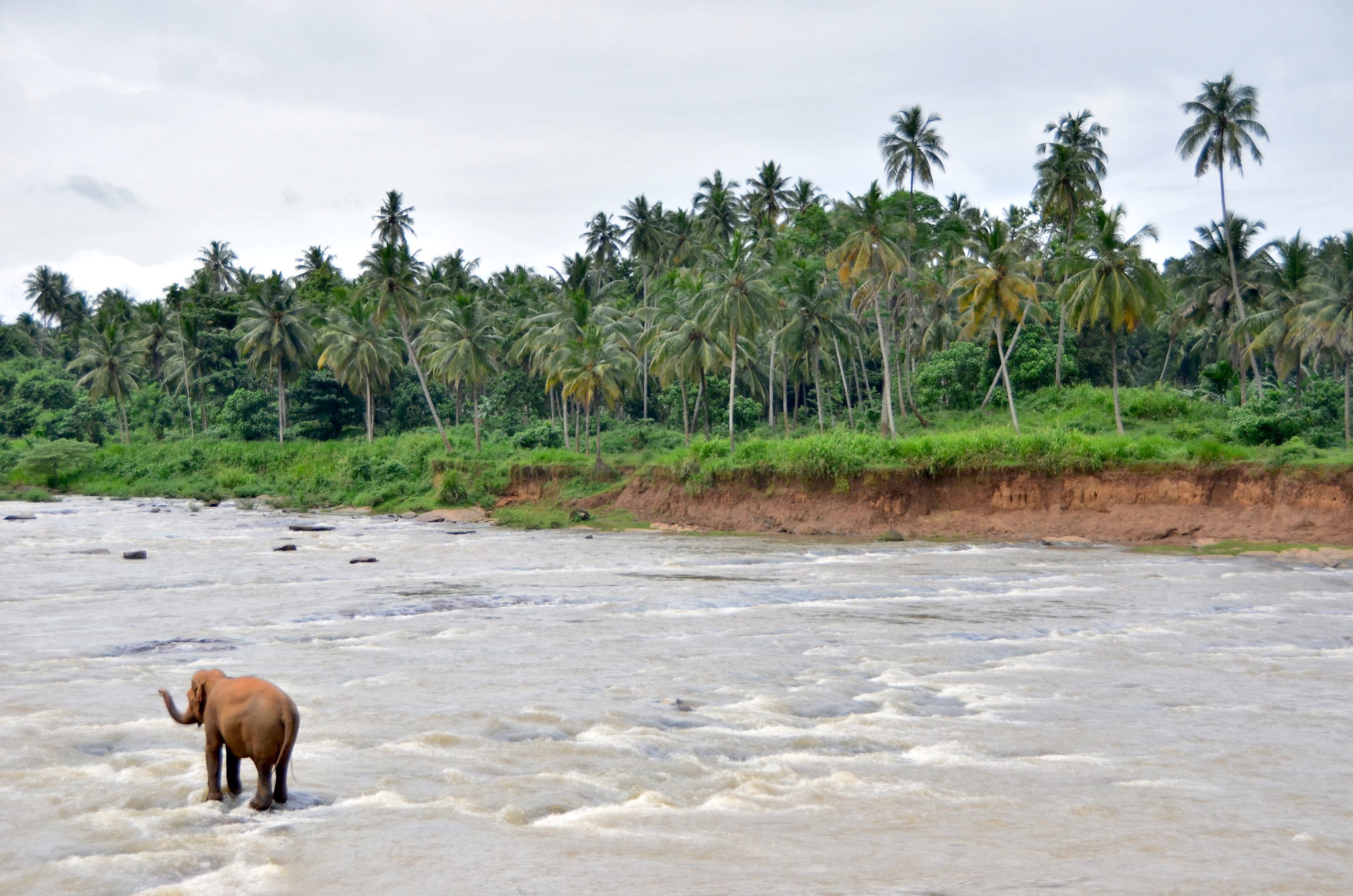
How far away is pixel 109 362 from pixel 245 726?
74.3 meters

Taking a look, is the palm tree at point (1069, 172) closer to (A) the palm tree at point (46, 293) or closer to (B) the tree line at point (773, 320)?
(B) the tree line at point (773, 320)

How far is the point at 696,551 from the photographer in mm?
32438

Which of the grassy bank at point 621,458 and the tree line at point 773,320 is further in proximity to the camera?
the tree line at point 773,320

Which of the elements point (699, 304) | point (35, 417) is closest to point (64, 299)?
point (35, 417)

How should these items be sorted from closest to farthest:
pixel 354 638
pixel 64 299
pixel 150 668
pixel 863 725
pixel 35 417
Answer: pixel 863 725 → pixel 150 668 → pixel 354 638 → pixel 35 417 → pixel 64 299

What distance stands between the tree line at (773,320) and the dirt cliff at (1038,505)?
791 centimetres

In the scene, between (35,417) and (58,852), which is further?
(35,417)

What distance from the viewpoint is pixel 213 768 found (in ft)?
24.0

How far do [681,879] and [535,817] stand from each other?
5.16 ft

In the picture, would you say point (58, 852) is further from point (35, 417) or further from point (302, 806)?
point (35, 417)

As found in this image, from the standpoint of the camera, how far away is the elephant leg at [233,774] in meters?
7.38

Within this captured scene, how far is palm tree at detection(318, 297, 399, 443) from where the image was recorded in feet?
196

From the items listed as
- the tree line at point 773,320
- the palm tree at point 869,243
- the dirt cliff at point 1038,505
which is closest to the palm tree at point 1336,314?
the tree line at point 773,320

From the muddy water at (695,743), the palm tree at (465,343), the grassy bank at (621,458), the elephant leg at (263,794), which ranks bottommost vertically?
the muddy water at (695,743)
